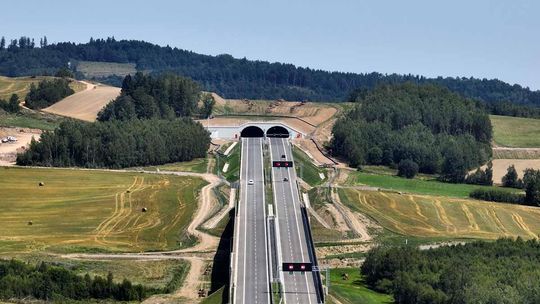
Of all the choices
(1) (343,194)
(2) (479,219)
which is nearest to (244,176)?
(1) (343,194)

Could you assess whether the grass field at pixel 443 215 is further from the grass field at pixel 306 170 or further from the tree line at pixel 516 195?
the grass field at pixel 306 170

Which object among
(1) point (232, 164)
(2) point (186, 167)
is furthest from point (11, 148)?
(1) point (232, 164)

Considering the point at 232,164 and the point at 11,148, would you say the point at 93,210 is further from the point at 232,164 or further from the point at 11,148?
the point at 11,148

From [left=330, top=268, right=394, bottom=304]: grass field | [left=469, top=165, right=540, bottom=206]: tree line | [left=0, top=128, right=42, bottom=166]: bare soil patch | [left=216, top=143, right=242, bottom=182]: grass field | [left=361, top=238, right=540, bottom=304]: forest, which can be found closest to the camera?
[left=361, top=238, right=540, bottom=304]: forest

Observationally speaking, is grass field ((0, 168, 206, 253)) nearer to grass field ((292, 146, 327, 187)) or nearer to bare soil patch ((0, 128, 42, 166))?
bare soil patch ((0, 128, 42, 166))

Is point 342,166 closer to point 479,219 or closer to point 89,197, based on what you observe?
point 479,219

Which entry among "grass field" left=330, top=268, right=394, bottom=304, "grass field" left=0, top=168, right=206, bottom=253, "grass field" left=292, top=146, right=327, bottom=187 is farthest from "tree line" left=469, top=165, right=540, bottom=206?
"grass field" left=330, top=268, right=394, bottom=304
